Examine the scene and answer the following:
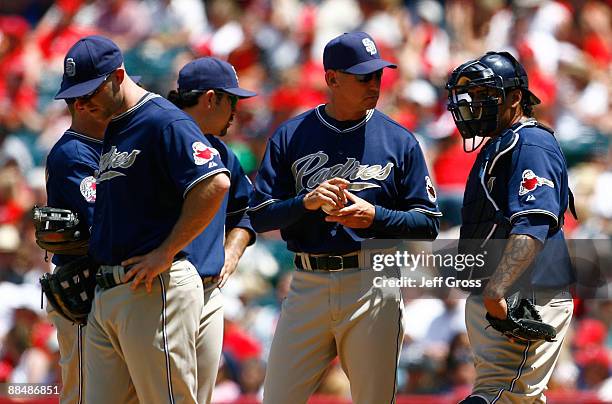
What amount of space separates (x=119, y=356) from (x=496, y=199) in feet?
5.64

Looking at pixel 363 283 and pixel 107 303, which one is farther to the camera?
pixel 363 283

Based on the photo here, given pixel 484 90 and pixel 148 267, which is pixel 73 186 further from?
pixel 484 90

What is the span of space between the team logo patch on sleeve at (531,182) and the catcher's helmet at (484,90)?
1.31 feet

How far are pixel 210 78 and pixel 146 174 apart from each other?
1.21 metres

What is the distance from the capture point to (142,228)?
4.36 m

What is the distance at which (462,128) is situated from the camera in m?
4.79

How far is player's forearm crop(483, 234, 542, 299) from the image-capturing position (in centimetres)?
428

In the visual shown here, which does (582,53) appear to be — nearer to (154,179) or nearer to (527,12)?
(527,12)

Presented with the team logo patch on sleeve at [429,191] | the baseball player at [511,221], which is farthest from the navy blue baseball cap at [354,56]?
the team logo patch on sleeve at [429,191]

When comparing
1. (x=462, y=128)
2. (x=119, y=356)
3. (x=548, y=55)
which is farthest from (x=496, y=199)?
(x=548, y=55)

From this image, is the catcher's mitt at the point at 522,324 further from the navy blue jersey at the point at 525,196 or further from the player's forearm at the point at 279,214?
the player's forearm at the point at 279,214

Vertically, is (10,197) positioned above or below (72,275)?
below

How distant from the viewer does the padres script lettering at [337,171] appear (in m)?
4.77

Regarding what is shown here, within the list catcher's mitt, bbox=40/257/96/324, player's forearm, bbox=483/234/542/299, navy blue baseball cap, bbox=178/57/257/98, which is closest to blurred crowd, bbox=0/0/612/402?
navy blue baseball cap, bbox=178/57/257/98
